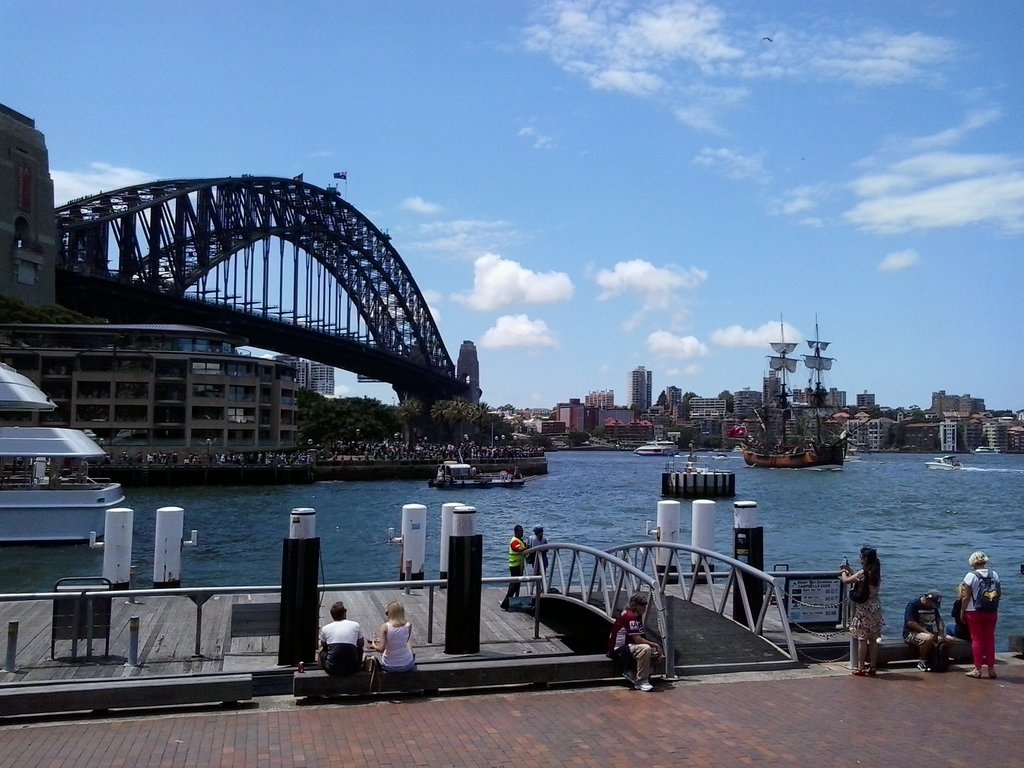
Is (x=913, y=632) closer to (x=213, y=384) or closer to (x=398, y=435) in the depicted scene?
(x=213, y=384)

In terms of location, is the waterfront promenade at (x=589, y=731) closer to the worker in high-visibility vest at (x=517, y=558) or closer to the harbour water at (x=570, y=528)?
the worker in high-visibility vest at (x=517, y=558)

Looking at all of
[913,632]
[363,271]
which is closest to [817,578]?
[913,632]

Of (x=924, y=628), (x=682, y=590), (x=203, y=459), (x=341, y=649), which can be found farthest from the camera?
(x=203, y=459)

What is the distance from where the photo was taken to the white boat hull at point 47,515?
34.8m

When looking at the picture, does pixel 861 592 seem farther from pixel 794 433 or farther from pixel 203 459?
pixel 794 433

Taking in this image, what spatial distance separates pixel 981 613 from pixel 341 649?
7.03m

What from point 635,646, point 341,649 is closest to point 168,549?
point 341,649

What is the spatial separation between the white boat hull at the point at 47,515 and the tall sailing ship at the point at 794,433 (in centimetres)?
11942

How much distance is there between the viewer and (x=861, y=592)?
11484 millimetres

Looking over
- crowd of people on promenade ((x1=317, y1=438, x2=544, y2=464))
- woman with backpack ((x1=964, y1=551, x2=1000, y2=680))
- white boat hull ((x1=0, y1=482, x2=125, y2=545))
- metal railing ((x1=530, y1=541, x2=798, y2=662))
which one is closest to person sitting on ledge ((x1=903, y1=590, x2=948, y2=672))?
woman with backpack ((x1=964, y1=551, x2=1000, y2=680))

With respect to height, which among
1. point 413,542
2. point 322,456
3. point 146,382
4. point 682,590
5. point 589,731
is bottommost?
point 589,731

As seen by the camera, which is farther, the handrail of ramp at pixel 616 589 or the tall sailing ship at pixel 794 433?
the tall sailing ship at pixel 794 433

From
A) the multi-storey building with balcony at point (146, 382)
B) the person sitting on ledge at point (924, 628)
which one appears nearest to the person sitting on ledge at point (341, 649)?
the person sitting on ledge at point (924, 628)

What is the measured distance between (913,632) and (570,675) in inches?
168
